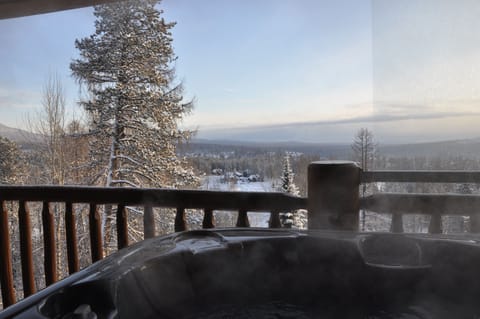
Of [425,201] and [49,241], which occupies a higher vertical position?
[425,201]

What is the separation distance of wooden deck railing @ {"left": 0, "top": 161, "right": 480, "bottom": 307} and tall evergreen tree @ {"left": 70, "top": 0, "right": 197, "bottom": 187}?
3.19 metres

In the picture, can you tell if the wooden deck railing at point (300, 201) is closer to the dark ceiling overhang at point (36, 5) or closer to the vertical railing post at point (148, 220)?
the vertical railing post at point (148, 220)

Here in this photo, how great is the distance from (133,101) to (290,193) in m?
4.14

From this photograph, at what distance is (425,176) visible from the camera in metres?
1.36

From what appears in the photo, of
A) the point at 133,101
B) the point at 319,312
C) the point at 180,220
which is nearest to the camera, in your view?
the point at 319,312

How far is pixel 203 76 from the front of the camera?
483 cm

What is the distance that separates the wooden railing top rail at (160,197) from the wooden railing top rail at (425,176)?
33cm

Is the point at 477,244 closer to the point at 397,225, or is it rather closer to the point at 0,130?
the point at 397,225

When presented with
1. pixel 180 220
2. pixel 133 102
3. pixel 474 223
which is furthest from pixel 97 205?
pixel 133 102

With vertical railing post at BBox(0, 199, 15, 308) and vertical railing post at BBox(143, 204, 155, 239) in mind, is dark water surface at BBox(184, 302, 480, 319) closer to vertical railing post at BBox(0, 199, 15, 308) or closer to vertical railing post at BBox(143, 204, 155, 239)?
vertical railing post at BBox(143, 204, 155, 239)

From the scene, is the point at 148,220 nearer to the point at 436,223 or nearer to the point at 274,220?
the point at 274,220

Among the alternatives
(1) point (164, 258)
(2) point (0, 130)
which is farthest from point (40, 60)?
(1) point (164, 258)

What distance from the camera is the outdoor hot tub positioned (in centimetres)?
100

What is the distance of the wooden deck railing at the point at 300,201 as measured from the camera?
4.30ft
